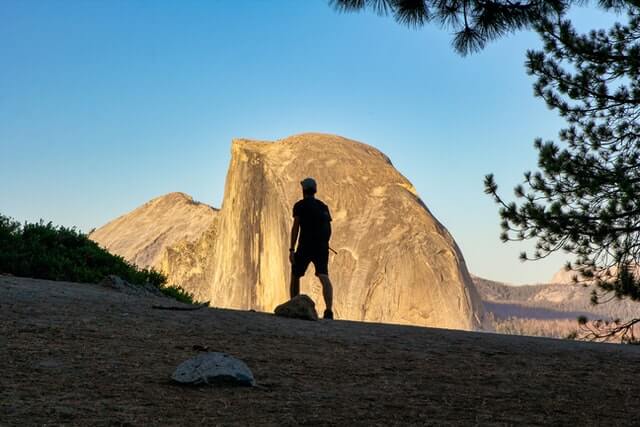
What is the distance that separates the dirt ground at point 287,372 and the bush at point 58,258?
16.2ft

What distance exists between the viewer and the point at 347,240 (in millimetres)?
61719

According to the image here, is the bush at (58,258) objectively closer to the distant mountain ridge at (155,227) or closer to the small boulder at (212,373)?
the small boulder at (212,373)

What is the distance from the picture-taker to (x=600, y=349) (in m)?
10.6

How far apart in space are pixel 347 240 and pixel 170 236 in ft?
175

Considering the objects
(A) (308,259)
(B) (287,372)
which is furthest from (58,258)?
(B) (287,372)

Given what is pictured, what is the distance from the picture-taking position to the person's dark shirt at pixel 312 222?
41.7ft

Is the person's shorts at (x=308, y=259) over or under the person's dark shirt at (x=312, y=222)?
under

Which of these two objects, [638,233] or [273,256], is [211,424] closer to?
[638,233]

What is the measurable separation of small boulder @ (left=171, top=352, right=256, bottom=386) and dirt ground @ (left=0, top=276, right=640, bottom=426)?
0.10 metres

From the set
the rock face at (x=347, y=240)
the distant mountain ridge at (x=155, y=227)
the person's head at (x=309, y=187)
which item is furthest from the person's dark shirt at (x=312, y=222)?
the distant mountain ridge at (x=155, y=227)

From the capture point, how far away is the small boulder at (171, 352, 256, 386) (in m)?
6.71

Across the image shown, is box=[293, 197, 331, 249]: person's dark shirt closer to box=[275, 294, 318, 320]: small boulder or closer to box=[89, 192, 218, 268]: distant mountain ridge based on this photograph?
box=[275, 294, 318, 320]: small boulder

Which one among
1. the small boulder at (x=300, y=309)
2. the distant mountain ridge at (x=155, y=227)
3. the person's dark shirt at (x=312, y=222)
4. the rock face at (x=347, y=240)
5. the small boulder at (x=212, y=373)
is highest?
the distant mountain ridge at (x=155, y=227)

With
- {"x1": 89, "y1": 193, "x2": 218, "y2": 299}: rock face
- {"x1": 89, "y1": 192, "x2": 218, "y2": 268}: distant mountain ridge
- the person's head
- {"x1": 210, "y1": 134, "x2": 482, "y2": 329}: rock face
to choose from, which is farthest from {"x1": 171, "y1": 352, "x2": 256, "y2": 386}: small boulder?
{"x1": 89, "y1": 192, "x2": 218, "y2": 268}: distant mountain ridge
